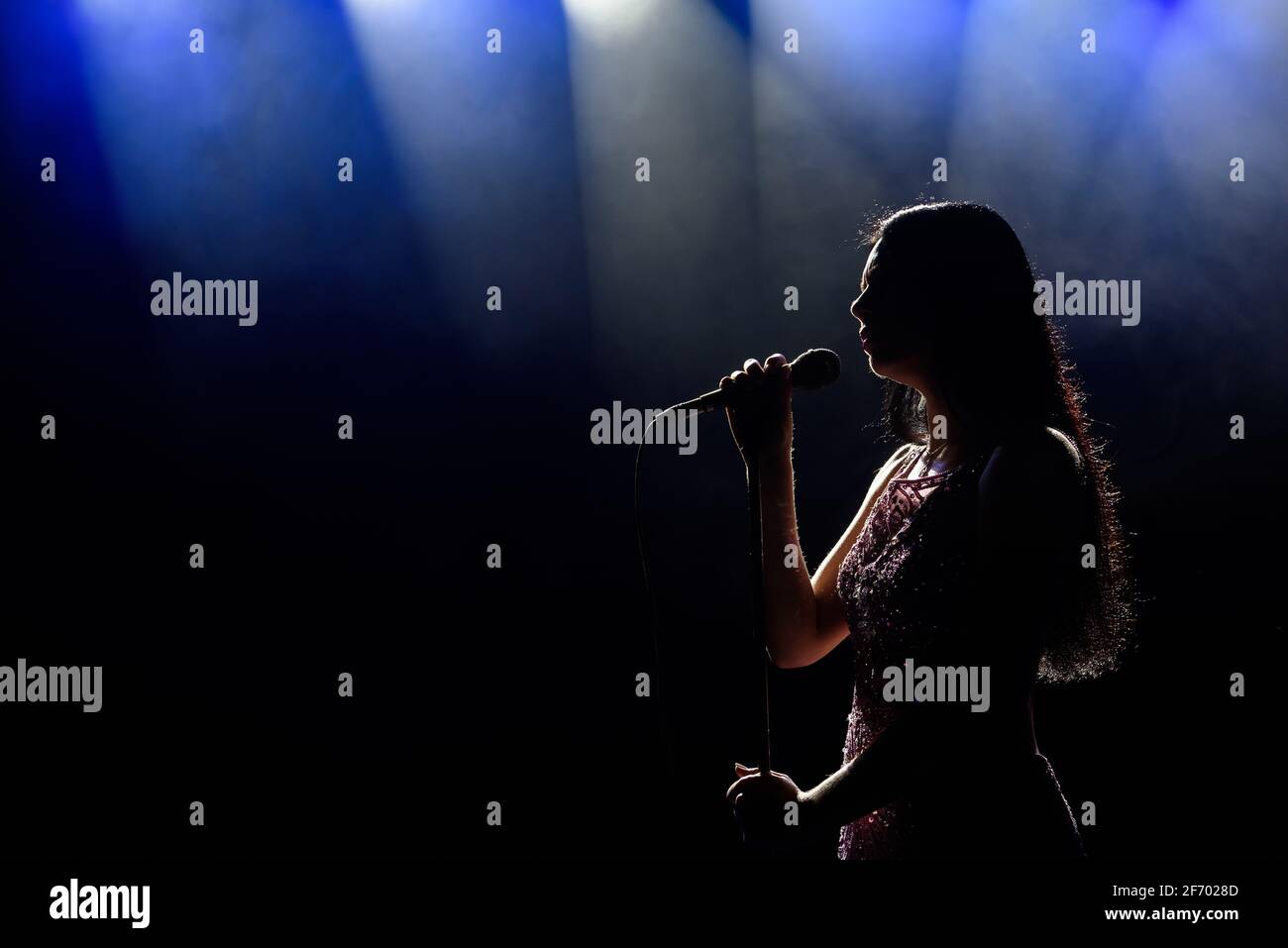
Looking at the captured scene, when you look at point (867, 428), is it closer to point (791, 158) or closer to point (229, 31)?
point (791, 158)

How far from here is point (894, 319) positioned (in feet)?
3.85

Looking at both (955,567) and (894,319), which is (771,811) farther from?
(894,319)

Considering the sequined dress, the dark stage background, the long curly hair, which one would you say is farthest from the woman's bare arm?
the dark stage background

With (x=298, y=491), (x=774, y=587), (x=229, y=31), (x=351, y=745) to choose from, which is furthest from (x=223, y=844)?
(x=229, y=31)

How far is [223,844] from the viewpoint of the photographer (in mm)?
2648

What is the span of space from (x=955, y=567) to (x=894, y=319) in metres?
0.35

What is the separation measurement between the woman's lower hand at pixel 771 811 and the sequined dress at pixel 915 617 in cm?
12

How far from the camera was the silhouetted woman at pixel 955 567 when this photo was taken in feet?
3.28

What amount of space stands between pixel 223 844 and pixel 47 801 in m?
0.59

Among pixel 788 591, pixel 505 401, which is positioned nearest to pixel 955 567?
pixel 788 591

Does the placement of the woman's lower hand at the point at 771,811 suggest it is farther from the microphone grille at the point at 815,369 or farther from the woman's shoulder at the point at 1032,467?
the microphone grille at the point at 815,369

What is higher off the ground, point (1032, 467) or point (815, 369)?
point (815, 369)

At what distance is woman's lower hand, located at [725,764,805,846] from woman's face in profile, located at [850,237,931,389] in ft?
1.90

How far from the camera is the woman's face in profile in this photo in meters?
1.16
